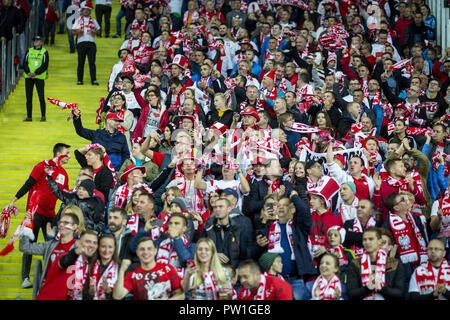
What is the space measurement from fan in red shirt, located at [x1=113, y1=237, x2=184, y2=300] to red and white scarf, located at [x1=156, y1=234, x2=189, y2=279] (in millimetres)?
487

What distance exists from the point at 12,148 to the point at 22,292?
4.67m

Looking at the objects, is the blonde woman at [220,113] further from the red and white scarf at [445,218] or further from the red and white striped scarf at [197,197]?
the red and white scarf at [445,218]

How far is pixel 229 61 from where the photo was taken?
52.4 ft

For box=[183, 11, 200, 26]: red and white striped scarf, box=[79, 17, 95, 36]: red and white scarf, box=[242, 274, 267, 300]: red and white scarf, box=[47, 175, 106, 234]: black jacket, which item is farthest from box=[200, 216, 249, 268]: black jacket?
box=[183, 11, 200, 26]: red and white striped scarf

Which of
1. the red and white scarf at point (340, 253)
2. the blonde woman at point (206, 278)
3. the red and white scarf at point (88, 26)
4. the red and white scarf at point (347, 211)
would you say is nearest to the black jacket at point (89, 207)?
the blonde woman at point (206, 278)

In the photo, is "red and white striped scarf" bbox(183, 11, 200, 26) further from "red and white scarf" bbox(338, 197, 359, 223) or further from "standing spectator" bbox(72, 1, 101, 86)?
"red and white scarf" bbox(338, 197, 359, 223)

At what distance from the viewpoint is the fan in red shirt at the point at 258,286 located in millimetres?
7840

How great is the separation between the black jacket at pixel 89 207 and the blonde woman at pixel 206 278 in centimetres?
184

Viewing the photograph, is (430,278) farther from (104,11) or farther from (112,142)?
(104,11)

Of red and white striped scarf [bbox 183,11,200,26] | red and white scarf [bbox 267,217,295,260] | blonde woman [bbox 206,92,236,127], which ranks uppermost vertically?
red and white striped scarf [bbox 183,11,200,26]

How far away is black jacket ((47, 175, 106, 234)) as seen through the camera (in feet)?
30.4

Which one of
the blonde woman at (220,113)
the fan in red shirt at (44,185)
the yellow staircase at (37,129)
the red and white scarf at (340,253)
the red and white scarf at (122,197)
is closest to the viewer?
the red and white scarf at (340,253)
